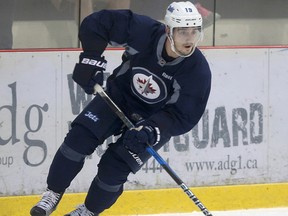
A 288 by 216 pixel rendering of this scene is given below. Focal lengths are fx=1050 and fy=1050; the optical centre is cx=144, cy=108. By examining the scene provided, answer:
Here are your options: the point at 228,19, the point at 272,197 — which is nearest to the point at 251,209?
the point at 272,197

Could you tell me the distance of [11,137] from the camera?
627 centimetres

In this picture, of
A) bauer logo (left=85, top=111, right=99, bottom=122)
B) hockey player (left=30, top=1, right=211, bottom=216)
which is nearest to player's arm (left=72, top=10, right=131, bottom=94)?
hockey player (left=30, top=1, right=211, bottom=216)

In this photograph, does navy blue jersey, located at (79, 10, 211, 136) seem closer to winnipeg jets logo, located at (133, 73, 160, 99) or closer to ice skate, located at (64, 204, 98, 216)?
winnipeg jets logo, located at (133, 73, 160, 99)

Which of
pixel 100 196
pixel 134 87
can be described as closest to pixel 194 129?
pixel 134 87

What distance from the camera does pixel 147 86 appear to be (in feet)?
17.0

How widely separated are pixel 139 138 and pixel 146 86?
0.36 meters

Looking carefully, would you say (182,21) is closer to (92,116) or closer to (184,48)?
(184,48)

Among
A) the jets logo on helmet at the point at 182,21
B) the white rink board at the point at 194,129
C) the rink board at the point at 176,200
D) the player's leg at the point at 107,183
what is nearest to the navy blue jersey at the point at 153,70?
the jets logo on helmet at the point at 182,21

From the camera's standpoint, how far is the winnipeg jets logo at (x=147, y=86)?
515 centimetres

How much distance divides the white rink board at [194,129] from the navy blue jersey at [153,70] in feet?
3.83

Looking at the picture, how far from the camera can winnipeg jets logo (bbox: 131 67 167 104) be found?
5148mm

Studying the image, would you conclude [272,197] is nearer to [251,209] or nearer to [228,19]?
[251,209]

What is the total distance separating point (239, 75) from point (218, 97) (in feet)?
0.65

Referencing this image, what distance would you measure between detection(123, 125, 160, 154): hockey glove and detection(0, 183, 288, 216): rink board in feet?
4.73
